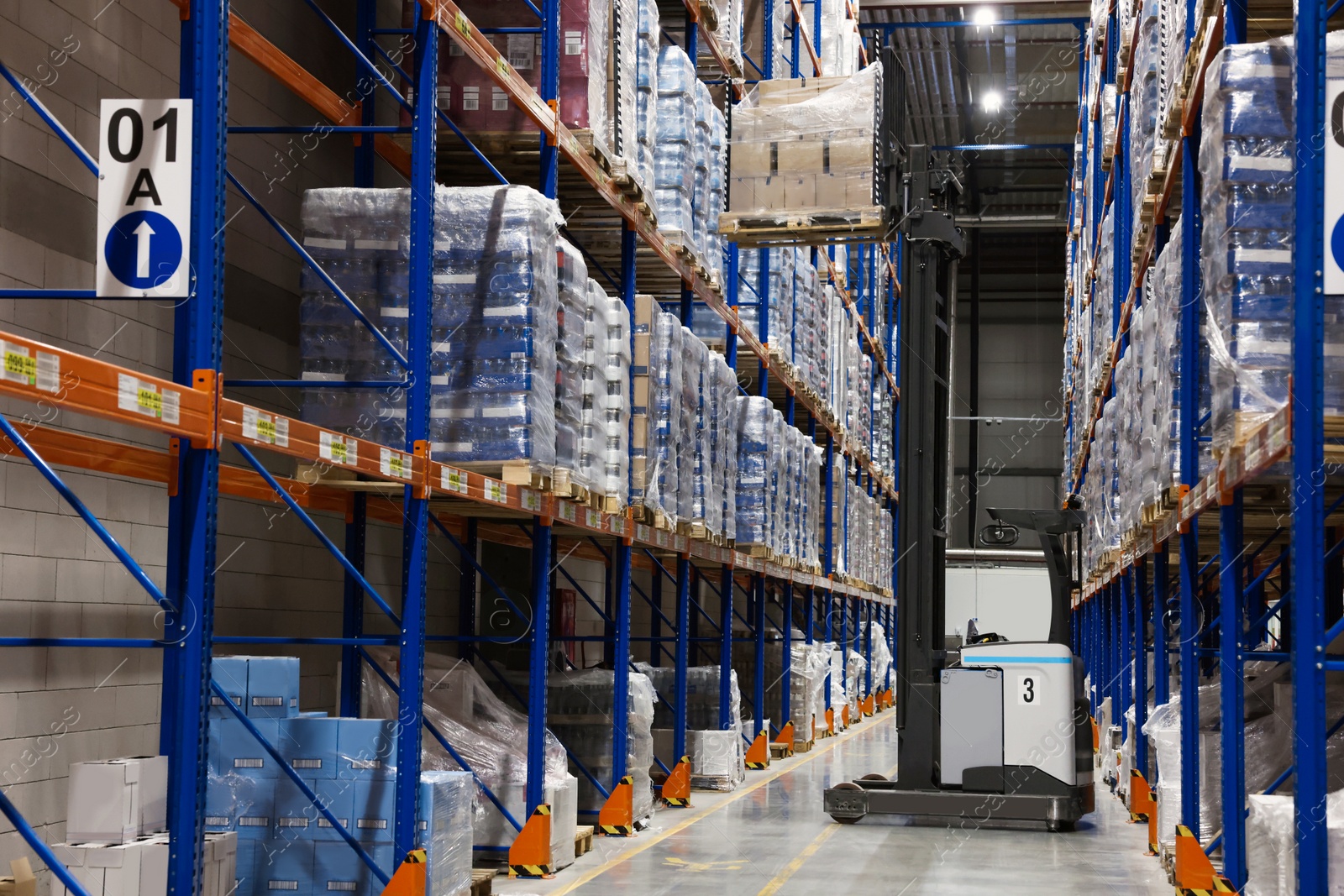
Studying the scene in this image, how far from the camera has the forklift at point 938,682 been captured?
986 cm

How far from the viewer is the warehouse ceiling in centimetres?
2244

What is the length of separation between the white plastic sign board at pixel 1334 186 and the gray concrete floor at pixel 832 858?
4.15 meters

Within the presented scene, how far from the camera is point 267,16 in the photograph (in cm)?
788

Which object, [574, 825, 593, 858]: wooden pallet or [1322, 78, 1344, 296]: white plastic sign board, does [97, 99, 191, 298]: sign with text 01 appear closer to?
[1322, 78, 1344, 296]: white plastic sign board

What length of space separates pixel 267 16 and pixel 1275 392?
547 centimetres

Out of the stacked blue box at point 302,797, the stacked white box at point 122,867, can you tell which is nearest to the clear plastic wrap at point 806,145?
the stacked blue box at point 302,797

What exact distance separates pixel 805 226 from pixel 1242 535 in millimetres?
4298

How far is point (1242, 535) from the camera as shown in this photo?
6.32 m

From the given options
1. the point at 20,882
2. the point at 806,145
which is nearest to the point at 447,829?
the point at 20,882

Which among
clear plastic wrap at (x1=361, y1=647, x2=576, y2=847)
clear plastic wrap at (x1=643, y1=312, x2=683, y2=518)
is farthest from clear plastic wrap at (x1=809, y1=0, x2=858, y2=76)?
clear plastic wrap at (x1=361, y1=647, x2=576, y2=847)

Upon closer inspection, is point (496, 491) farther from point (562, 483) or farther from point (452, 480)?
point (562, 483)

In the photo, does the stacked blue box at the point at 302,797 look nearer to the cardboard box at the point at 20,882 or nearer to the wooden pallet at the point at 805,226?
the cardboard box at the point at 20,882

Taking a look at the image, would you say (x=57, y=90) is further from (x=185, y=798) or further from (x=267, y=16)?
(x=185, y=798)

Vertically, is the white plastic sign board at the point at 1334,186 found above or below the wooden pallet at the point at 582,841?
above
